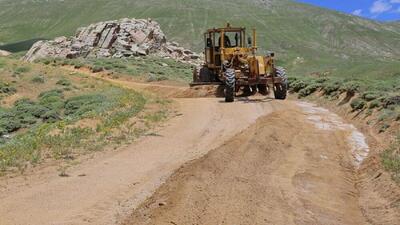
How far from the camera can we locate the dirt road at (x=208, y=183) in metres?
7.54

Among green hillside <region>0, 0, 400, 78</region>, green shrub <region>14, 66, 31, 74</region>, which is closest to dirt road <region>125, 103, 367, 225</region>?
green shrub <region>14, 66, 31, 74</region>

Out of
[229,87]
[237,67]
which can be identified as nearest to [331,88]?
[237,67]

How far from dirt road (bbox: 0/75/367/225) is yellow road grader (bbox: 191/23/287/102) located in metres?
8.32

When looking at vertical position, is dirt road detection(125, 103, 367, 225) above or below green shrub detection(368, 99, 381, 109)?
above

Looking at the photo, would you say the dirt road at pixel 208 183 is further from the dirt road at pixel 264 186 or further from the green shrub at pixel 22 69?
the green shrub at pixel 22 69

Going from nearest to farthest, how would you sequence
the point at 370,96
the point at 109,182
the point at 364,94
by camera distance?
the point at 109,182 < the point at 370,96 < the point at 364,94

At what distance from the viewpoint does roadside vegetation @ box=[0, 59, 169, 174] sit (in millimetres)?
12297

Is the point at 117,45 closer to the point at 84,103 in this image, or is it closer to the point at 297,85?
the point at 297,85

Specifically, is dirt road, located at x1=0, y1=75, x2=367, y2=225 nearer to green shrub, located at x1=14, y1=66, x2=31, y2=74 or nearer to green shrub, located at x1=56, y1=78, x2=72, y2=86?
green shrub, located at x1=56, y1=78, x2=72, y2=86

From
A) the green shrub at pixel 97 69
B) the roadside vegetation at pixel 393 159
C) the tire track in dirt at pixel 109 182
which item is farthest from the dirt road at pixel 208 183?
the green shrub at pixel 97 69

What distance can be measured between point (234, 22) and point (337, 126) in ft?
411

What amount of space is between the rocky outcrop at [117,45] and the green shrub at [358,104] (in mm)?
38422

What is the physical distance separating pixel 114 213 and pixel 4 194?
2.34m

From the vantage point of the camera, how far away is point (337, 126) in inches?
620
